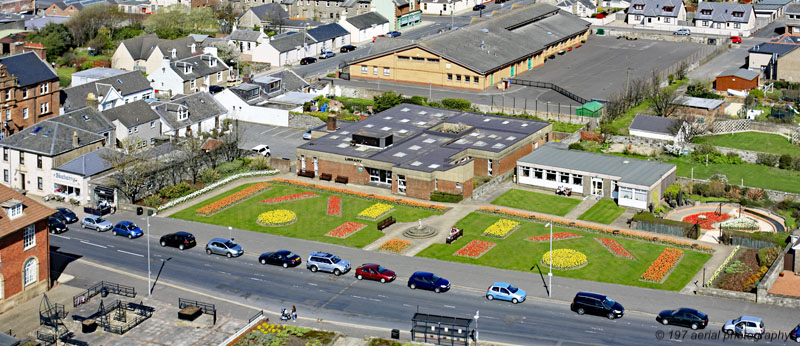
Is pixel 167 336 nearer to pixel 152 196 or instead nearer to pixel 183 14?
pixel 152 196

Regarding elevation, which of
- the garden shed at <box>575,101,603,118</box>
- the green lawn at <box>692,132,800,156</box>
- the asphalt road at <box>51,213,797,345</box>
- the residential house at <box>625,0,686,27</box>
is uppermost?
the residential house at <box>625,0,686,27</box>

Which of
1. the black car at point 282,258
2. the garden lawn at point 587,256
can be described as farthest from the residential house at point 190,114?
the garden lawn at point 587,256

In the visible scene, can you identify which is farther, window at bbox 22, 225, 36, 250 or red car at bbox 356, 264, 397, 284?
red car at bbox 356, 264, 397, 284

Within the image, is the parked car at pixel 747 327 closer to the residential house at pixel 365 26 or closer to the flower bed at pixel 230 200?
the flower bed at pixel 230 200

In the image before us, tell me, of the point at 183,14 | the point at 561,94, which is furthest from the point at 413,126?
the point at 183,14

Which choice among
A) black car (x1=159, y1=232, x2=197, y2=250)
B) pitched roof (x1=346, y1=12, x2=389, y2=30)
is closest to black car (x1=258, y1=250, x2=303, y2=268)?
black car (x1=159, y1=232, x2=197, y2=250)

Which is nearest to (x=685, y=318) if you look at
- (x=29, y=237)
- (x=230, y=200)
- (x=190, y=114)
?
(x=230, y=200)

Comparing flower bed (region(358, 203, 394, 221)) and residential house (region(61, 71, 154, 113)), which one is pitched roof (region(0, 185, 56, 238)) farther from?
residential house (region(61, 71, 154, 113))
